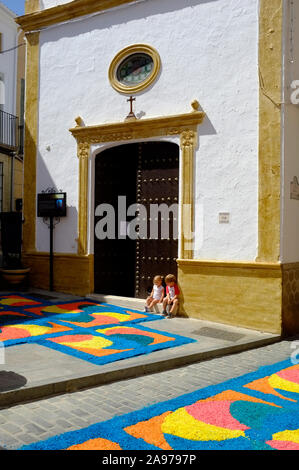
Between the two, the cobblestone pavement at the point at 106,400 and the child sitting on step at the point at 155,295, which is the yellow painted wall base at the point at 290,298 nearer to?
the cobblestone pavement at the point at 106,400

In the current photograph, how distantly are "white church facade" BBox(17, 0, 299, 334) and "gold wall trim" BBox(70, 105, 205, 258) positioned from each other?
0.03 meters

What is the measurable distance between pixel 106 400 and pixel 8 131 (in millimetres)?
13764

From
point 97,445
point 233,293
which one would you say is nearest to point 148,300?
point 233,293

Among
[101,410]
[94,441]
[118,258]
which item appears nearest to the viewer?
[94,441]

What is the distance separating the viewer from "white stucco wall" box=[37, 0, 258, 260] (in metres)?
8.24

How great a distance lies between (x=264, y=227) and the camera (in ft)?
26.0

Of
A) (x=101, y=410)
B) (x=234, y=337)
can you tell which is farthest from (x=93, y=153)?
(x=101, y=410)

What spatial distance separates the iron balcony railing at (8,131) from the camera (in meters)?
16.1

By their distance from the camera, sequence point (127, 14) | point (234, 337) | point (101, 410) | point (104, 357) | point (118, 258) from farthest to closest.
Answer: point (118, 258) → point (127, 14) → point (234, 337) → point (104, 357) → point (101, 410)

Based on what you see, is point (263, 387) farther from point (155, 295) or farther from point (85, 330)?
point (155, 295)

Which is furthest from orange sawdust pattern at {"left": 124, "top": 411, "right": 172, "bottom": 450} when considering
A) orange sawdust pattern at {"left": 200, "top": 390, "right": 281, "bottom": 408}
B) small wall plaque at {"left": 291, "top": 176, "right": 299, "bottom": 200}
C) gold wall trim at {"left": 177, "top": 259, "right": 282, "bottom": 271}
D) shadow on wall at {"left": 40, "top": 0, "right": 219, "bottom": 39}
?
shadow on wall at {"left": 40, "top": 0, "right": 219, "bottom": 39}

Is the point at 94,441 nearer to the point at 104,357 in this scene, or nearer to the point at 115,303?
the point at 104,357

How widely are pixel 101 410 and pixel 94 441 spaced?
2.41 ft

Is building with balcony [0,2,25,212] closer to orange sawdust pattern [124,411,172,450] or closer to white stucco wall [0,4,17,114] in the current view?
white stucco wall [0,4,17,114]
